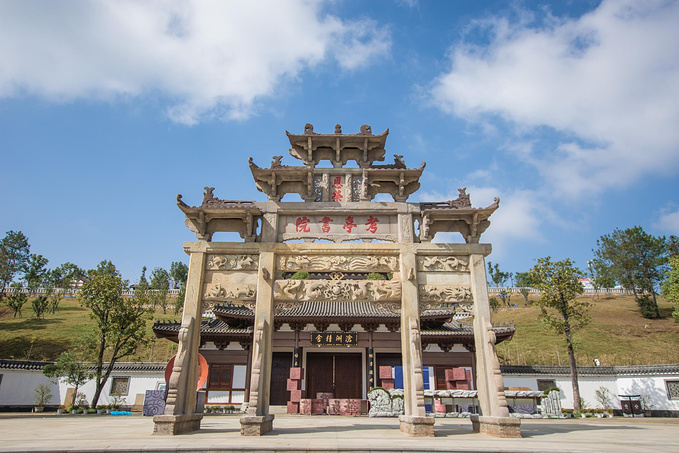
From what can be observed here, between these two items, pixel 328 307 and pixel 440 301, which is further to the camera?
pixel 328 307

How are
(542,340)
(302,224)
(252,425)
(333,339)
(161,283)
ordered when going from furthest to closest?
1. (161,283)
2. (542,340)
3. (333,339)
4. (302,224)
5. (252,425)

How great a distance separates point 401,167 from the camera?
11070 mm

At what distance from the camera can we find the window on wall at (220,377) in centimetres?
2042

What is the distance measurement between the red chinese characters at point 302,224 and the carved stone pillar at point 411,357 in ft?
8.57

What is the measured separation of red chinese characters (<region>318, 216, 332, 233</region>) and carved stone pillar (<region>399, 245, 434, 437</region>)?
6.78 feet

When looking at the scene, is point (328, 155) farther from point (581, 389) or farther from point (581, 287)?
point (581, 389)

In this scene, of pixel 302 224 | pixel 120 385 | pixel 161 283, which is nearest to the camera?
pixel 302 224

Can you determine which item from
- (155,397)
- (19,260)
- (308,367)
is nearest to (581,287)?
(308,367)

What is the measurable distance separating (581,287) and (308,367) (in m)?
15.3

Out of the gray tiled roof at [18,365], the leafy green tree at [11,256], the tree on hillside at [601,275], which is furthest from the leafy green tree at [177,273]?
the tree on hillside at [601,275]

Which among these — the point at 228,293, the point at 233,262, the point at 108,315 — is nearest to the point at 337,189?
the point at 233,262

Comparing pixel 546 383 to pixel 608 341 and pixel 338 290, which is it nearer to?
pixel 338 290

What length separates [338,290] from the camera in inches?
402

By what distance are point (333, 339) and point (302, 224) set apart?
10996 millimetres
